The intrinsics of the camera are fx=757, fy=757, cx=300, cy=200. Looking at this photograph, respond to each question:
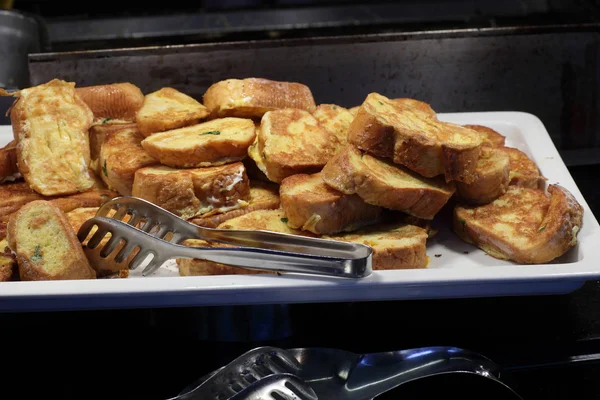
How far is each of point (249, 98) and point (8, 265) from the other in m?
Answer: 1.04

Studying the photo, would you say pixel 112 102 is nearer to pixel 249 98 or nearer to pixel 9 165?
pixel 9 165

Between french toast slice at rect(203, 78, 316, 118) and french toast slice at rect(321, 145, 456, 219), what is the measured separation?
48cm

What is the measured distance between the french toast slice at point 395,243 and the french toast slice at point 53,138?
3.24 feet

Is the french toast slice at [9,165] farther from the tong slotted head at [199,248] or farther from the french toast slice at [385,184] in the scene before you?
the french toast slice at [385,184]

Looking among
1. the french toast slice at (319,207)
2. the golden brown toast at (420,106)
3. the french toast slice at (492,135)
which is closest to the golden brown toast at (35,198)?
the french toast slice at (319,207)

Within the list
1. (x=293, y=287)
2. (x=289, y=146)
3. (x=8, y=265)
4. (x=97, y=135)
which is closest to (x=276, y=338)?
(x=293, y=287)

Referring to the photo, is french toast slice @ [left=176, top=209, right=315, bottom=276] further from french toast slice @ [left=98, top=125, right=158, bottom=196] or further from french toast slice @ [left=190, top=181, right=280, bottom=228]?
french toast slice @ [left=98, top=125, right=158, bottom=196]

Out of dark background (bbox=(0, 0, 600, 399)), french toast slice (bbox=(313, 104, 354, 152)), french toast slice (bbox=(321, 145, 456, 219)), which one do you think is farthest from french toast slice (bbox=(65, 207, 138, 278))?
french toast slice (bbox=(313, 104, 354, 152))

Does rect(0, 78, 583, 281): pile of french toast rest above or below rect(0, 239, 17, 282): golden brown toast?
above

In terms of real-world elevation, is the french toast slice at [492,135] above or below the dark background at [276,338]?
above

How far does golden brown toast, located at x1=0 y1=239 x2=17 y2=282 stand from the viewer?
2.25 meters

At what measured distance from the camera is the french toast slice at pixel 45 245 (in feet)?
7.36

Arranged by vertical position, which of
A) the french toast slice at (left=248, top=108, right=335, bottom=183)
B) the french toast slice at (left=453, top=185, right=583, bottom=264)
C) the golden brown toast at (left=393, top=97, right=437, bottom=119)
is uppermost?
the golden brown toast at (left=393, top=97, right=437, bottom=119)

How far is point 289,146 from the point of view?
2596 mm
